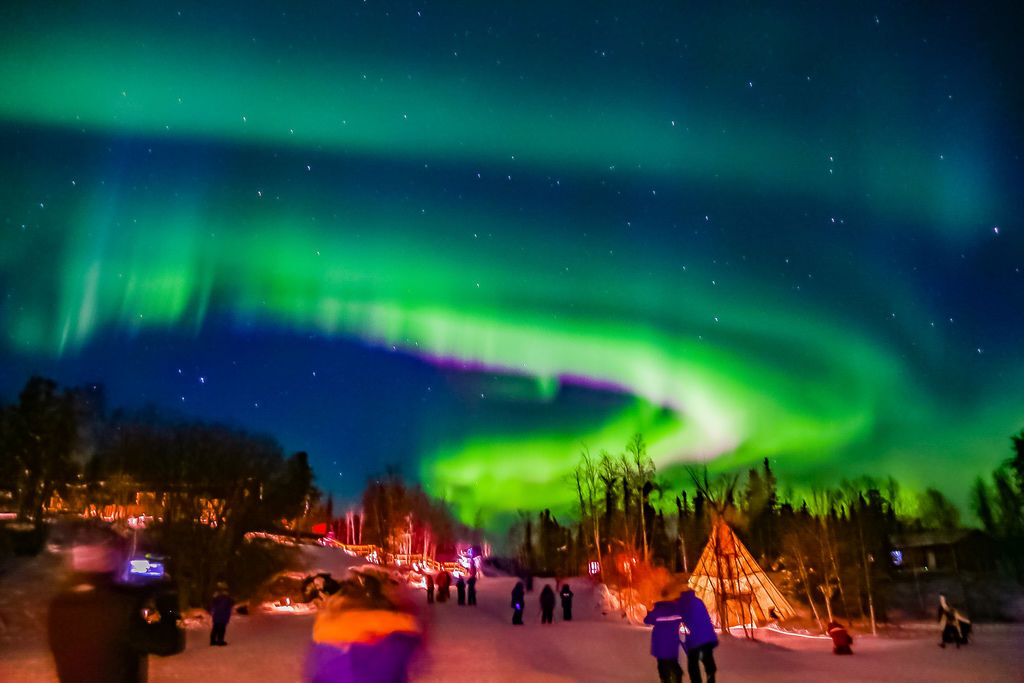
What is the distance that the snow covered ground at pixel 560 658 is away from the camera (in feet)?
42.9

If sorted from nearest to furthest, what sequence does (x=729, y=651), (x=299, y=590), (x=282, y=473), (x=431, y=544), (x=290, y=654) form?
(x=290, y=654) → (x=729, y=651) → (x=299, y=590) → (x=282, y=473) → (x=431, y=544)

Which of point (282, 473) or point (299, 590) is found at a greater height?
point (282, 473)

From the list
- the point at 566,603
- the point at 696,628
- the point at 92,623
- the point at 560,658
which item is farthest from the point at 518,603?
the point at 92,623

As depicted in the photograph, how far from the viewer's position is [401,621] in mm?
6312

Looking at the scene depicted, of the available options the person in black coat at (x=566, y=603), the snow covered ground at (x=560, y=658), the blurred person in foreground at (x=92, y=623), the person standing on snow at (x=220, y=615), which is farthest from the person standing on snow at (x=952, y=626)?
the blurred person in foreground at (x=92, y=623)

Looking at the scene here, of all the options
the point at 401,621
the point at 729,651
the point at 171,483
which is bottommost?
the point at 729,651

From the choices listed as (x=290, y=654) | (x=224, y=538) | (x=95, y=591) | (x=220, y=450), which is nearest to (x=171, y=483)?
(x=220, y=450)

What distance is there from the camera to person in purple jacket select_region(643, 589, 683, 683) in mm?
9961

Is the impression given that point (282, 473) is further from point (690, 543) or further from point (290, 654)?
point (690, 543)

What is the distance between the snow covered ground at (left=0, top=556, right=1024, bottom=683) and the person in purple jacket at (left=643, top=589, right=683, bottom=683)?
2.85 m

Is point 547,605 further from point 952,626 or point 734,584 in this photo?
point 952,626

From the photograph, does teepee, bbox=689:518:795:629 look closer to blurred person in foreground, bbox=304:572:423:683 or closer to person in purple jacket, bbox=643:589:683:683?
person in purple jacket, bbox=643:589:683:683

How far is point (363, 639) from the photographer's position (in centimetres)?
619

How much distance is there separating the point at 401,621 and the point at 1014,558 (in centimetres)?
8057
